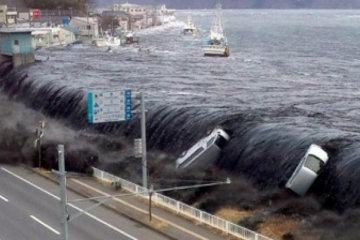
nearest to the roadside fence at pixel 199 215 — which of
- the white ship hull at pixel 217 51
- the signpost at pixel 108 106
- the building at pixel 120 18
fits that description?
the signpost at pixel 108 106

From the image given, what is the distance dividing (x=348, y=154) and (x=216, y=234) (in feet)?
31.8

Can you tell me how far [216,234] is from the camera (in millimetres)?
24734

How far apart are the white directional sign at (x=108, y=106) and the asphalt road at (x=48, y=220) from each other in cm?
380

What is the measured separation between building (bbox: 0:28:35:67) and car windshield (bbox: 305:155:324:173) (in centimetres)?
4570

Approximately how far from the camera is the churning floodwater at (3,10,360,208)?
108ft

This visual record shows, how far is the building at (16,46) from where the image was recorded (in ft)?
227

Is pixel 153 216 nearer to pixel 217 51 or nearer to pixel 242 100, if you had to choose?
pixel 242 100

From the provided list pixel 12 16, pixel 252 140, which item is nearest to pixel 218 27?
pixel 12 16

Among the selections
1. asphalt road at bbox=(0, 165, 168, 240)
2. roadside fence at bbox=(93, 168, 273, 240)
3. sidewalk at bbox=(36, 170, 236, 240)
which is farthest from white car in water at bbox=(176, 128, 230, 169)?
asphalt road at bbox=(0, 165, 168, 240)

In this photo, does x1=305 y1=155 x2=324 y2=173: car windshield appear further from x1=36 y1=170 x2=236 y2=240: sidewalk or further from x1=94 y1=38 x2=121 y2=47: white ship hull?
x1=94 y1=38 x2=121 y2=47: white ship hull

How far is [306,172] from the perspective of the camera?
29.4 m

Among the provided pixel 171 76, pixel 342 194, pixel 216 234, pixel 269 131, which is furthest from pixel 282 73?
pixel 216 234

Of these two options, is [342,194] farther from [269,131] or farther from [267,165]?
[269,131]

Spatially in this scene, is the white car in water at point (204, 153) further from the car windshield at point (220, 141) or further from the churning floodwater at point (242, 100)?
the churning floodwater at point (242, 100)
